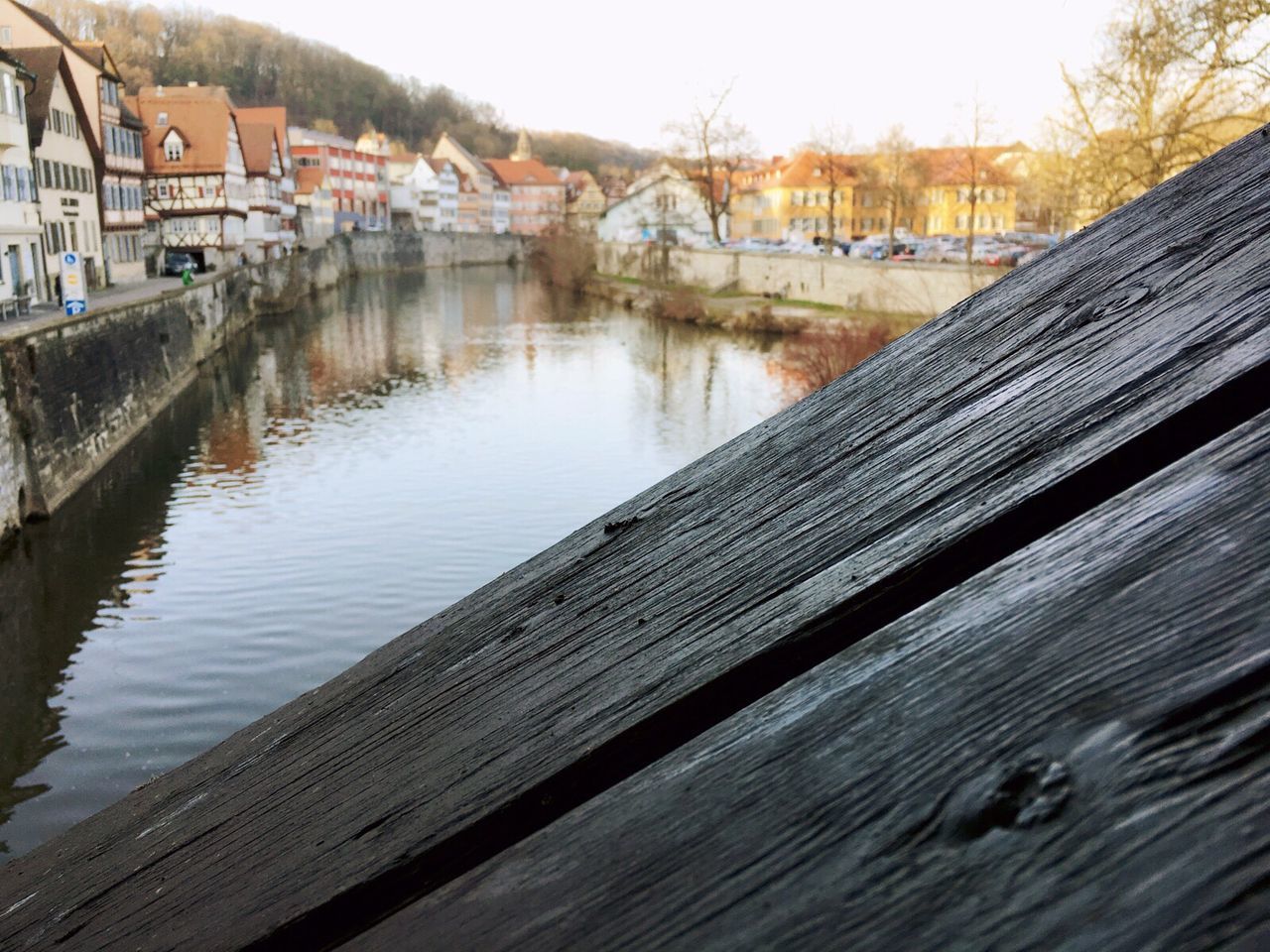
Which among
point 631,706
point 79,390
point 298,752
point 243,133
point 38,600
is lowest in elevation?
point 38,600

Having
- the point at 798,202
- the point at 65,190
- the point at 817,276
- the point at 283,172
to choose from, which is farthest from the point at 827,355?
the point at 798,202

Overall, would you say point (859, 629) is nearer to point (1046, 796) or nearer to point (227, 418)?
point (1046, 796)

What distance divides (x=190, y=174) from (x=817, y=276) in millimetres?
24550

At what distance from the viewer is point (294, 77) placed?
11844 centimetres

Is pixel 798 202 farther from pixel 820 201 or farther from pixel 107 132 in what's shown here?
pixel 107 132

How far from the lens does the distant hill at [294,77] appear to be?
96.9 meters

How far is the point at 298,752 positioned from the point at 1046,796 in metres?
0.63

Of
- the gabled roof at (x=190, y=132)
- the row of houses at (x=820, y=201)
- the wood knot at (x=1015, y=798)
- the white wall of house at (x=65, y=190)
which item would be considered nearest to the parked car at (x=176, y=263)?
the gabled roof at (x=190, y=132)

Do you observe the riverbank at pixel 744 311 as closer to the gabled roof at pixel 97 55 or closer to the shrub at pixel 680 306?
the shrub at pixel 680 306

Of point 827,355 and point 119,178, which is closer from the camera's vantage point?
point 827,355

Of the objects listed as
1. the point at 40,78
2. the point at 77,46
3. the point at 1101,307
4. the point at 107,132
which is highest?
the point at 77,46

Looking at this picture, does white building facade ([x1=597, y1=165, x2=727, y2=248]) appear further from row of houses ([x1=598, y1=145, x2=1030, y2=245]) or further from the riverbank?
the riverbank

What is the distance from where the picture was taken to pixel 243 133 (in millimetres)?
52156

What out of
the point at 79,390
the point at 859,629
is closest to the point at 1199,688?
the point at 859,629
